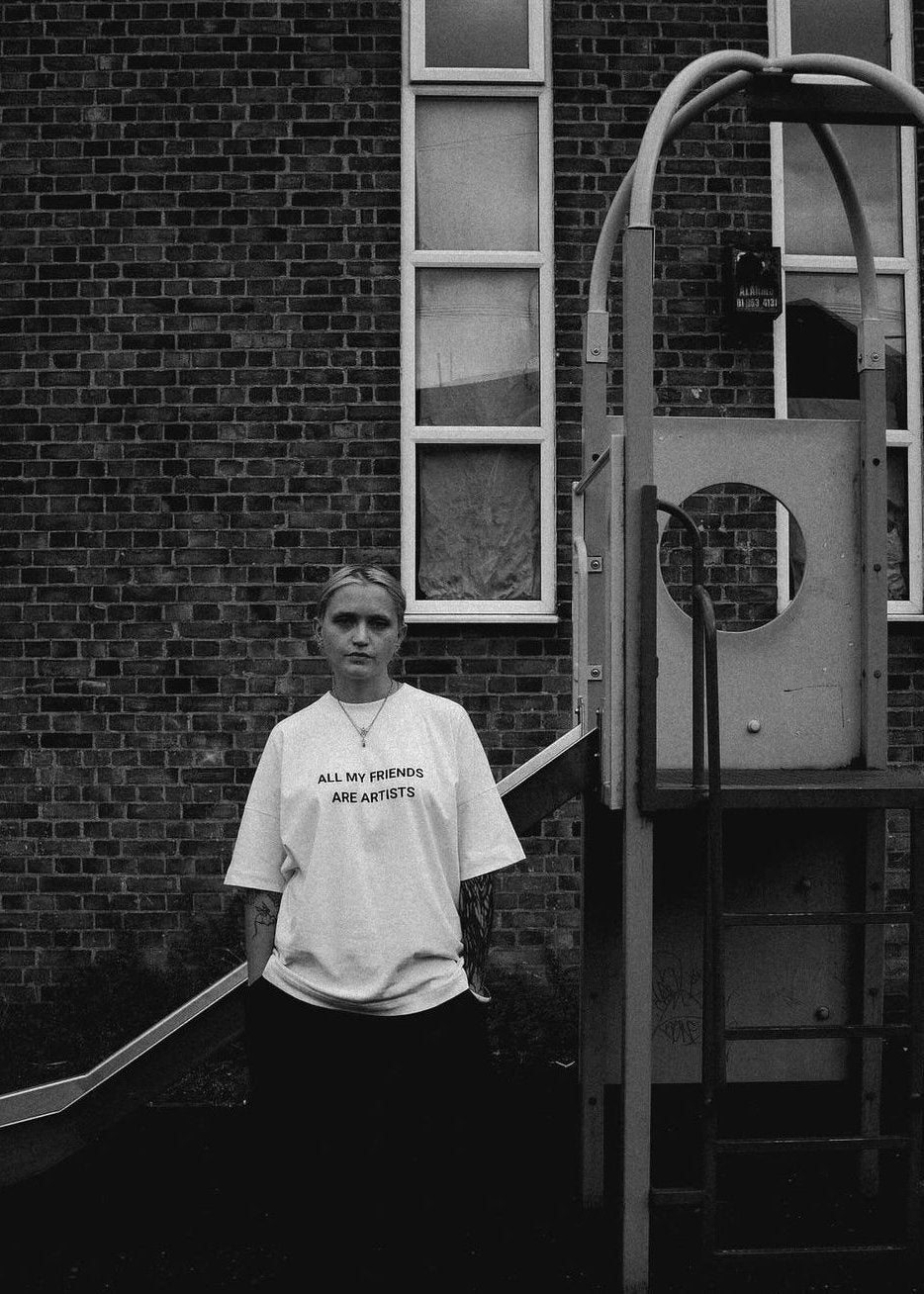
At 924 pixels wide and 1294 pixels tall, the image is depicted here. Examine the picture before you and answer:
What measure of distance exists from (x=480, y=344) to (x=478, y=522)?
2.70 feet

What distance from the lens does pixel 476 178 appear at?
17.6ft

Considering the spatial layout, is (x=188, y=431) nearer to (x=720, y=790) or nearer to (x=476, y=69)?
(x=476, y=69)

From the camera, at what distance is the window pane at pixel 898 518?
5.43m

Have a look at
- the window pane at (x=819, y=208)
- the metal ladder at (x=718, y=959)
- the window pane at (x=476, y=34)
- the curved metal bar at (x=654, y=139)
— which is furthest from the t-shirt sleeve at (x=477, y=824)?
the window pane at (x=476, y=34)

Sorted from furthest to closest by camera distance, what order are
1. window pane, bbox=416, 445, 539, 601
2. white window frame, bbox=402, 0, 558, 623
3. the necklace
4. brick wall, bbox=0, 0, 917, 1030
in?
window pane, bbox=416, 445, 539, 601
white window frame, bbox=402, 0, 558, 623
brick wall, bbox=0, 0, 917, 1030
the necklace

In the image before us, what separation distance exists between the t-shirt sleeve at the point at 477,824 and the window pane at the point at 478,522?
8.77 feet

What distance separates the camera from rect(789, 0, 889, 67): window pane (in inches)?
215

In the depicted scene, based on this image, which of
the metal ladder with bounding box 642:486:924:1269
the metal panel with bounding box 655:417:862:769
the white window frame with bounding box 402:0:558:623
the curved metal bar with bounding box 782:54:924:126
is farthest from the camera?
the white window frame with bounding box 402:0:558:623

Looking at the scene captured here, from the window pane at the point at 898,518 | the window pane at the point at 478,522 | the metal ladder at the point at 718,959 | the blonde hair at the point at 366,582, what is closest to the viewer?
the blonde hair at the point at 366,582

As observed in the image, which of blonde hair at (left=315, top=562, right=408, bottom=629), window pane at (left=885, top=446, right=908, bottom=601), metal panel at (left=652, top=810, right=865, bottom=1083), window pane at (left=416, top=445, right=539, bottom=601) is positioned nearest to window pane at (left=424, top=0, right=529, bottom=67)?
window pane at (left=416, top=445, right=539, bottom=601)

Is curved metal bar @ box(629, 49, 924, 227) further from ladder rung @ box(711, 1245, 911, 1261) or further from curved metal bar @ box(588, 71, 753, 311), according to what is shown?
ladder rung @ box(711, 1245, 911, 1261)

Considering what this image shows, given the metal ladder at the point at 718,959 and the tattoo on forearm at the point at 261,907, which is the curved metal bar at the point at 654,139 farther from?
the tattoo on forearm at the point at 261,907

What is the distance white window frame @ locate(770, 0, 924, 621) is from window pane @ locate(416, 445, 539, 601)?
1253 millimetres

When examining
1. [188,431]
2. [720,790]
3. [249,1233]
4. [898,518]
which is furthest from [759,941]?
[188,431]
